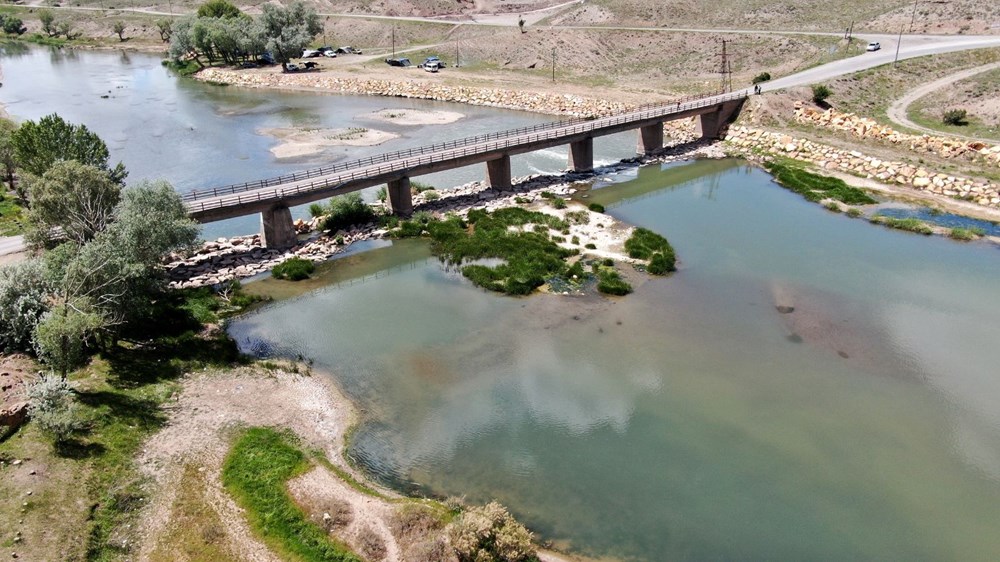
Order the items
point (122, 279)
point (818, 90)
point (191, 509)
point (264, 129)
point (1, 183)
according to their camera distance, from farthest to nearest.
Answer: point (264, 129) → point (818, 90) → point (1, 183) → point (122, 279) → point (191, 509)

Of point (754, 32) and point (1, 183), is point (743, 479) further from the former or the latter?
point (754, 32)

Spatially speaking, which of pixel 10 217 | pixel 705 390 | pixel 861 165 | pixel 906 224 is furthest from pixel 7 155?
pixel 861 165

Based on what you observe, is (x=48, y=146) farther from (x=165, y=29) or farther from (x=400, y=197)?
(x=165, y=29)

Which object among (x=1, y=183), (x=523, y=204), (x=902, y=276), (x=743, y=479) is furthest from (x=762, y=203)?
(x=1, y=183)

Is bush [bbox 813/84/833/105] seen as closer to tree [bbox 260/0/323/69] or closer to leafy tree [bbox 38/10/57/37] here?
tree [bbox 260/0/323/69]

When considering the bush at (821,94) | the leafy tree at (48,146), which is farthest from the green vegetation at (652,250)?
the bush at (821,94)

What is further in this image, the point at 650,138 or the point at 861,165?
the point at 650,138
